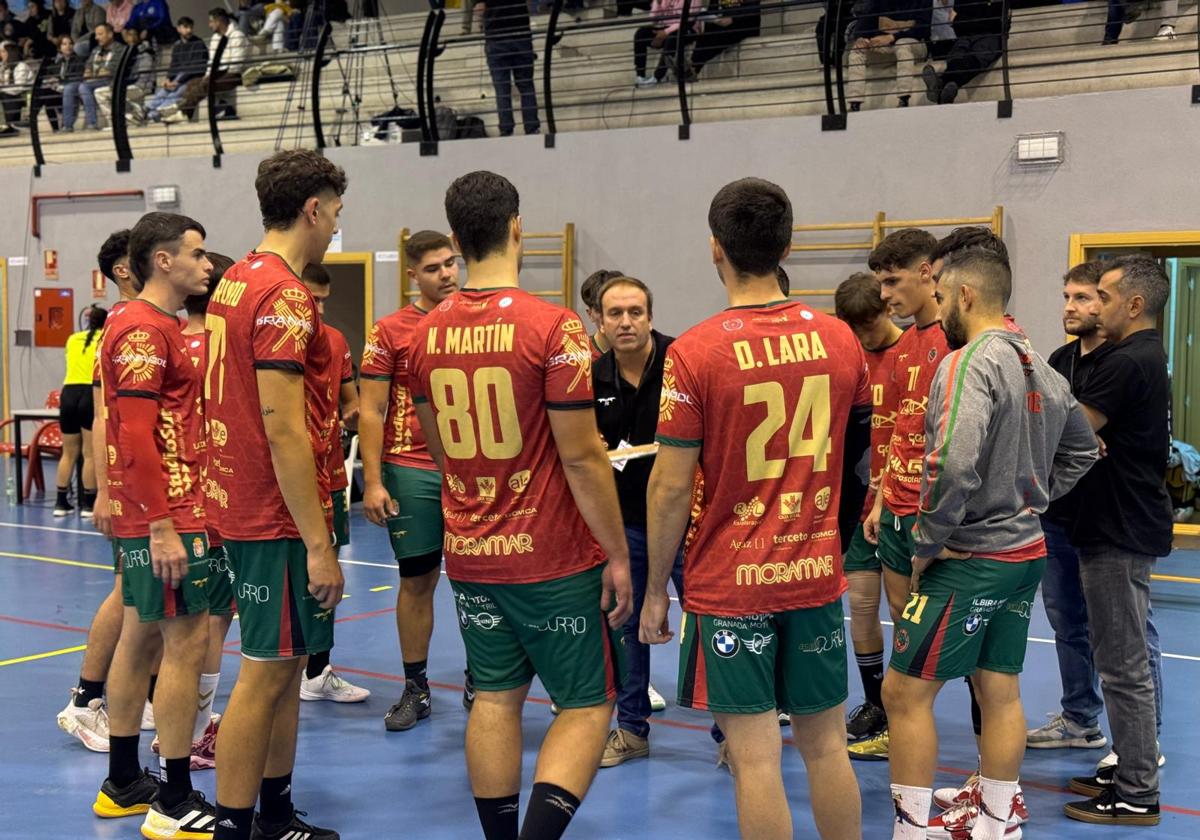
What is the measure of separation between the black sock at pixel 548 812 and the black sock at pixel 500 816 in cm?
13

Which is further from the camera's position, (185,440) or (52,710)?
(52,710)

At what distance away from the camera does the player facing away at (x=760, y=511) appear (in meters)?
2.76

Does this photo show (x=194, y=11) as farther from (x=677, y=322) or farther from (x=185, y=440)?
(x=185, y=440)

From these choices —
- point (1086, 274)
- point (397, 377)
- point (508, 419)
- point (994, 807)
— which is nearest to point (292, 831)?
point (508, 419)

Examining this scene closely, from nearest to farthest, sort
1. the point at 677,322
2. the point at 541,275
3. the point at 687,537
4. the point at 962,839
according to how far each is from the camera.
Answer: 1. the point at 687,537
2. the point at 962,839
3. the point at 677,322
4. the point at 541,275

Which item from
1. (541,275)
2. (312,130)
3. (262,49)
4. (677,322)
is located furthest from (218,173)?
(677,322)

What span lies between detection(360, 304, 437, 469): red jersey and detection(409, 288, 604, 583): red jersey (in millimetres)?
1651

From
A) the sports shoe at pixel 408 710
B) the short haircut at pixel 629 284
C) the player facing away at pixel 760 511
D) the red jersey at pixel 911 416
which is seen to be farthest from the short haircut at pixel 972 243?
the sports shoe at pixel 408 710

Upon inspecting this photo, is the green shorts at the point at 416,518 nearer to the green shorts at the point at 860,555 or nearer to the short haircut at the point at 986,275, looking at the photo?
the green shorts at the point at 860,555

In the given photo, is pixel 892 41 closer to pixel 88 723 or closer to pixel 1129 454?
pixel 1129 454

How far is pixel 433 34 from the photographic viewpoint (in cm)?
1089

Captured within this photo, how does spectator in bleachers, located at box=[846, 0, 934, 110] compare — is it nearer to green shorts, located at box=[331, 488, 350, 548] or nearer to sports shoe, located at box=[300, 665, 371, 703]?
sports shoe, located at box=[300, 665, 371, 703]

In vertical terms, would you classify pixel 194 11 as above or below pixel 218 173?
above

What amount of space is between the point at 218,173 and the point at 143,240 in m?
9.48
